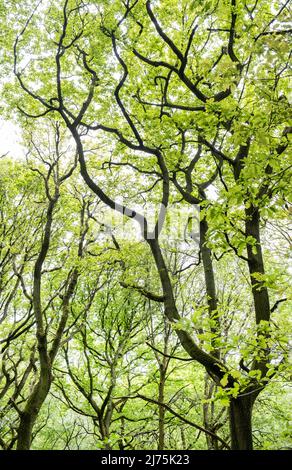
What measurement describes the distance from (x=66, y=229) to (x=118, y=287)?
2758 mm

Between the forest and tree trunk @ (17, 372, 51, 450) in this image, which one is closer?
the forest

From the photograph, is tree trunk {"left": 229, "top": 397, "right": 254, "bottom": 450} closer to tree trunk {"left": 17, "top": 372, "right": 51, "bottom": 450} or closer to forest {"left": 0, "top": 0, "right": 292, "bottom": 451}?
forest {"left": 0, "top": 0, "right": 292, "bottom": 451}

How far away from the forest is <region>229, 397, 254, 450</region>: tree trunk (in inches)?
0.7

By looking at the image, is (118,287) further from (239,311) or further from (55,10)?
(55,10)

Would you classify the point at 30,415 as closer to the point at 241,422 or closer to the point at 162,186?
the point at 241,422

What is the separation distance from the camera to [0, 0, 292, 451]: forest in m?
4.27

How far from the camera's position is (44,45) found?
8.73m

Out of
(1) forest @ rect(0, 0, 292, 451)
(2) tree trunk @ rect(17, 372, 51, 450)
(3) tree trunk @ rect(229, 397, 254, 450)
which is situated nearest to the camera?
(1) forest @ rect(0, 0, 292, 451)

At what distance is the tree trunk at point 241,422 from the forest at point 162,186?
2 centimetres

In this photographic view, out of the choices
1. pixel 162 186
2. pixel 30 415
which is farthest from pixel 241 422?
pixel 162 186

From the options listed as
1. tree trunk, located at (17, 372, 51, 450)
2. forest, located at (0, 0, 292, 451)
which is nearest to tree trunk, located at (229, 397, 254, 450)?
forest, located at (0, 0, 292, 451)

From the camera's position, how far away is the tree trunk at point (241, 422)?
5.38 m
